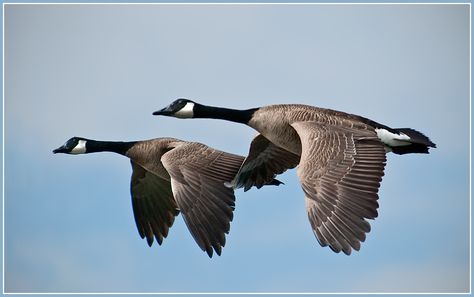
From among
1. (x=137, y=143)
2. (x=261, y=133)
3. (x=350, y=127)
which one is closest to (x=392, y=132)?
(x=350, y=127)

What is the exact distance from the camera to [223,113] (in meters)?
15.9

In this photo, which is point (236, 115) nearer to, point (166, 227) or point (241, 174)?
point (241, 174)

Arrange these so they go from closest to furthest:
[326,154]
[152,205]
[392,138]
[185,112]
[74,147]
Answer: [326,154] < [392,138] < [185,112] < [152,205] < [74,147]

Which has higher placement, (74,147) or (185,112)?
(185,112)

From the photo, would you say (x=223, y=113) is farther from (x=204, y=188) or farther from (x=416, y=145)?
(x=416, y=145)

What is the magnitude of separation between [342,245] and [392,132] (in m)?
2.97

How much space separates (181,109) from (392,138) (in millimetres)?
3508

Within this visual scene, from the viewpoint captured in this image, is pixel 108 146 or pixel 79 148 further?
pixel 79 148

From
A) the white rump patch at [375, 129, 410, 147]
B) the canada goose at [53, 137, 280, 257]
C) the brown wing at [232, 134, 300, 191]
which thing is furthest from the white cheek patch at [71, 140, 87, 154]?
the white rump patch at [375, 129, 410, 147]

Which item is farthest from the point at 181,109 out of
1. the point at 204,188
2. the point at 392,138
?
the point at 392,138

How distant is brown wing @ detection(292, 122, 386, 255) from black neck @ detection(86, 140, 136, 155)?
13.4ft

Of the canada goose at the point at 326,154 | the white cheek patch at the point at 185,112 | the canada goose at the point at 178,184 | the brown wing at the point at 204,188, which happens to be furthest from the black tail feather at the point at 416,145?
the white cheek patch at the point at 185,112

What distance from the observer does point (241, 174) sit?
1548 centimetres

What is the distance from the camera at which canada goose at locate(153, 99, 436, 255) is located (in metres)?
12.6
